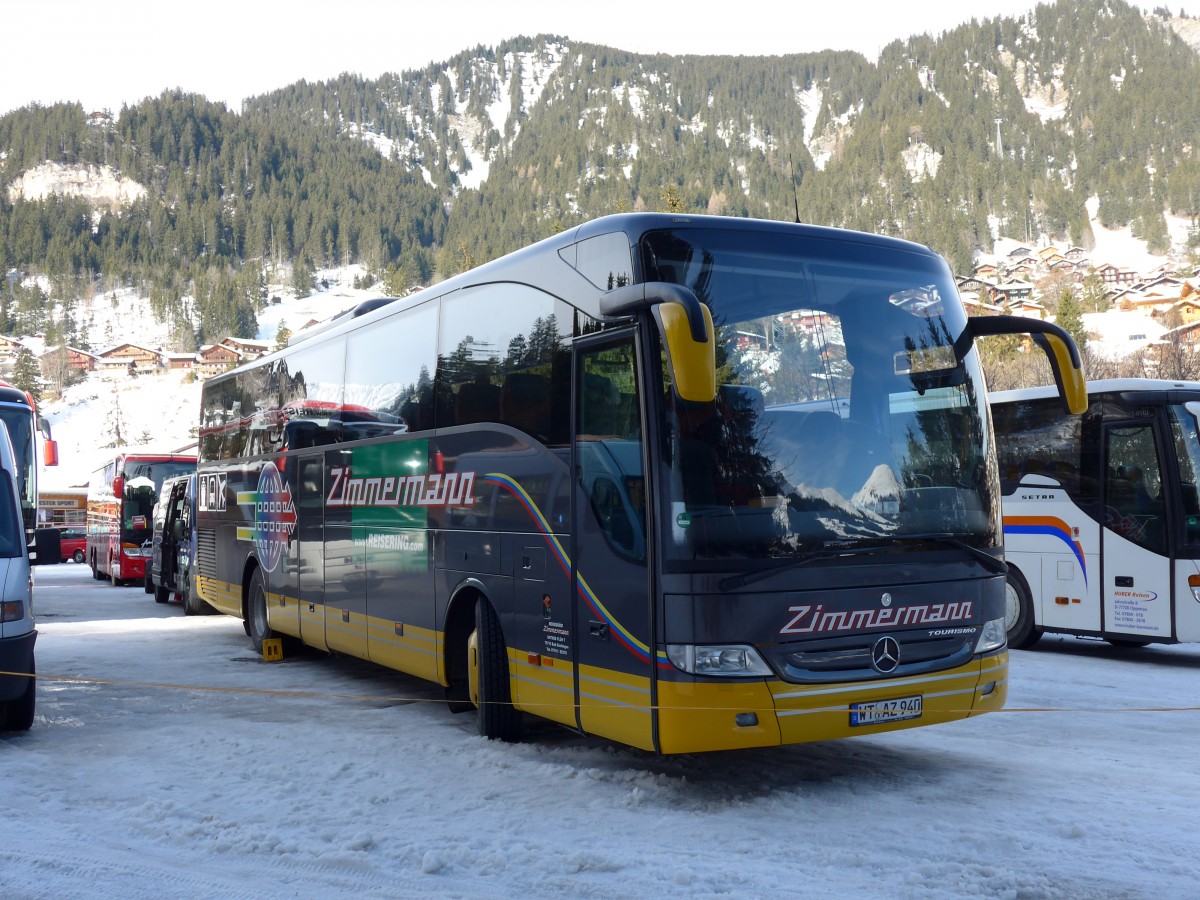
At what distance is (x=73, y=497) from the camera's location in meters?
68.9

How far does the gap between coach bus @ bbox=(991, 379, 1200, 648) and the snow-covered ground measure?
2254mm

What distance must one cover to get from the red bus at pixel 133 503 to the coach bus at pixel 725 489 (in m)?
23.5

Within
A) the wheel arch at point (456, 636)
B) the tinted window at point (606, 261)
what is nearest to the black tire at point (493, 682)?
the wheel arch at point (456, 636)

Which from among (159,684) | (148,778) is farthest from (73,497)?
(148,778)

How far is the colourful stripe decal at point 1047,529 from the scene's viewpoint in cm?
1355

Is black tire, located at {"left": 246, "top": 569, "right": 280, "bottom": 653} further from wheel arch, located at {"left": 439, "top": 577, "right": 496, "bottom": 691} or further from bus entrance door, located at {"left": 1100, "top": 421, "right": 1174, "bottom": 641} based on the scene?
bus entrance door, located at {"left": 1100, "top": 421, "right": 1174, "bottom": 641}

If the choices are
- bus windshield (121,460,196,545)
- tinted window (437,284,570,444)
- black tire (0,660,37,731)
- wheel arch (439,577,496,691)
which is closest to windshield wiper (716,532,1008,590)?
tinted window (437,284,570,444)

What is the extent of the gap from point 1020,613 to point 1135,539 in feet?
6.09

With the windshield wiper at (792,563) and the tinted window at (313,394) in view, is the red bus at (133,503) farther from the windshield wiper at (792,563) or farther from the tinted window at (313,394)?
the windshield wiper at (792,563)

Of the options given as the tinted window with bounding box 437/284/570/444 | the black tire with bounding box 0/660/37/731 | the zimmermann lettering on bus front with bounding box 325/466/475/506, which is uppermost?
the tinted window with bounding box 437/284/570/444

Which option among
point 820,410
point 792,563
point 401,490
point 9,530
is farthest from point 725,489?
point 9,530

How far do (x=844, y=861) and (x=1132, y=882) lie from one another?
1.21 m

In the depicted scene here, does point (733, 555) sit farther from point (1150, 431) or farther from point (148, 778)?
point (1150, 431)

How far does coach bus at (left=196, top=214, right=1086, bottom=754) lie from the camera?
6.40m
